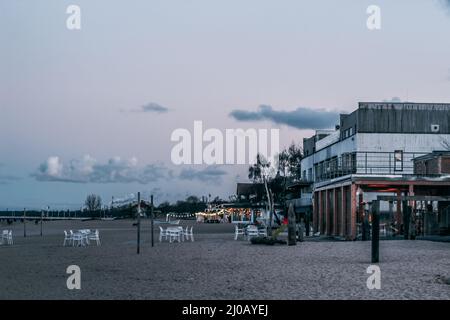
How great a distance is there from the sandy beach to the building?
31.1 ft

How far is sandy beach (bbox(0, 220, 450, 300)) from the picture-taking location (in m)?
11.5

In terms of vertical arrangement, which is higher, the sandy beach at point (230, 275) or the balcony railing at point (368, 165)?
the balcony railing at point (368, 165)

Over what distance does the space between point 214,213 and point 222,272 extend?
83.6 meters

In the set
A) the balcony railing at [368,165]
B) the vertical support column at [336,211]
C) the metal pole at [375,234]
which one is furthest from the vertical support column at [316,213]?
the metal pole at [375,234]

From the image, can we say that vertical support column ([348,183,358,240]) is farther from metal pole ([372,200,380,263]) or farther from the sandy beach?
metal pole ([372,200,380,263])

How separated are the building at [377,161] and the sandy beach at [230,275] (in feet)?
31.1

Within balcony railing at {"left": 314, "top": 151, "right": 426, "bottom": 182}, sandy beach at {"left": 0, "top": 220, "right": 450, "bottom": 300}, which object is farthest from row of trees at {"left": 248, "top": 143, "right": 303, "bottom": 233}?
sandy beach at {"left": 0, "top": 220, "right": 450, "bottom": 300}

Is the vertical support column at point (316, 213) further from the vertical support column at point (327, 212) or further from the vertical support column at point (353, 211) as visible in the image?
the vertical support column at point (353, 211)

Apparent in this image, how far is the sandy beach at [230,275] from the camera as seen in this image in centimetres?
1146

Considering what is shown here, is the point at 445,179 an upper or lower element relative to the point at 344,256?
upper

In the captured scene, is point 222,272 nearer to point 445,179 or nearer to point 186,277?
point 186,277

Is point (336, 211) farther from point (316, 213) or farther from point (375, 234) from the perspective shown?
point (375, 234)

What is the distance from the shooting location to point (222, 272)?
15344mm
